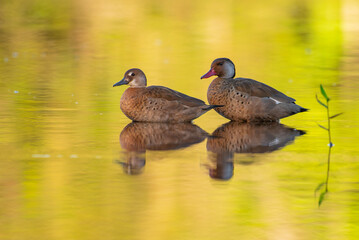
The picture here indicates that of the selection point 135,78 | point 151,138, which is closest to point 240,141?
point 151,138

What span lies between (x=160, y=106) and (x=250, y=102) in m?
1.26

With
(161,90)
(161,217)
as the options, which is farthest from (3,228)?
(161,90)

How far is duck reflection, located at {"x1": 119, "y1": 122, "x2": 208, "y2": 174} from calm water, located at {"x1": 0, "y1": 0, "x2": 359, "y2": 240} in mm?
22

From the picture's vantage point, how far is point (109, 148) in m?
9.98

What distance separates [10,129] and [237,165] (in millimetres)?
3501

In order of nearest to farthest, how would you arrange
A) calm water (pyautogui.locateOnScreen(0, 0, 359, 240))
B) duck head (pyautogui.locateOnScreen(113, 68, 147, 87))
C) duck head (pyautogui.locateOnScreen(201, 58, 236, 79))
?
1. calm water (pyautogui.locateOnScreen(0, 0, 359, 240))
2. duck head (pyautogui.locateOnScreen(113, 68, 147, 87))
3. duck head (pyautogui.locateOnScreen(201, 58, 236, 79))

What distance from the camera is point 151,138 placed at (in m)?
10.6

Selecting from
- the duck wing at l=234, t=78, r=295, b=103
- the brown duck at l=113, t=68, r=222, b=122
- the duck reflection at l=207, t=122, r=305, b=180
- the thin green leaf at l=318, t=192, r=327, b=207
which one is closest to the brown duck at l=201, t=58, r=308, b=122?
the duck wing at l=234, t=78, r=295, b=103

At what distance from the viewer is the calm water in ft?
22.9

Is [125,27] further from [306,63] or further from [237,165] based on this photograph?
[237,165]

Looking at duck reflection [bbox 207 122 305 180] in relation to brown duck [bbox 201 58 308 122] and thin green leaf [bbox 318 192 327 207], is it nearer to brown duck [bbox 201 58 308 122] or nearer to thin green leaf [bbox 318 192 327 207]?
brown duck [bbox 201 58 308 122]

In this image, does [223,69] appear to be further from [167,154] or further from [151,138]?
[167,154]

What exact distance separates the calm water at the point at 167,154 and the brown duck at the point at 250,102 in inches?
9.1

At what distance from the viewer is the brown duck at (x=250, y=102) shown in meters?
11.9
